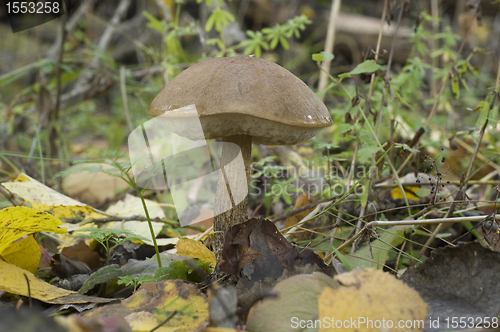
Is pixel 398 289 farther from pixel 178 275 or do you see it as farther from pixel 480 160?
pixel 480 160

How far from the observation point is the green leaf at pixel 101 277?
115cm

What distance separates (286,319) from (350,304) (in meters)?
0.16

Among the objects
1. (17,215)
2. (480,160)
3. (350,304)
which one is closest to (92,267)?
(17,215)

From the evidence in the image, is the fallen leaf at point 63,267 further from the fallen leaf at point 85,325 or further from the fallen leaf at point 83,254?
the fallen leaf at point 85,325

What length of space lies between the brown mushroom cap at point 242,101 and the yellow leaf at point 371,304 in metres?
0.52

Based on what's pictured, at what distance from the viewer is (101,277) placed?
47.0 inches

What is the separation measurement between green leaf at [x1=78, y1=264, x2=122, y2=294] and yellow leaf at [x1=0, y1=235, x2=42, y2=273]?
9.5 inches

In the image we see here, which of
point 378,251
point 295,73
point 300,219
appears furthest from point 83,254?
point 295,73

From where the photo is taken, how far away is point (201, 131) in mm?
1216

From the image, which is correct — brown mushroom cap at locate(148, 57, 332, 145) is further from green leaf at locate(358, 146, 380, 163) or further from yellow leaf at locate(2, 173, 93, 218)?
yellow leaf at locate(2, 173, 93, 218)

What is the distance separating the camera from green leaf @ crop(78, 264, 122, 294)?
3.78ft

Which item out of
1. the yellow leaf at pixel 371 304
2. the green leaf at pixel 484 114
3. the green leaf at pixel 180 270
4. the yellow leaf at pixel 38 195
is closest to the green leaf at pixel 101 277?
the green leaf at pixel 180 270

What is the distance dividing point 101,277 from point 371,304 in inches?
35.6

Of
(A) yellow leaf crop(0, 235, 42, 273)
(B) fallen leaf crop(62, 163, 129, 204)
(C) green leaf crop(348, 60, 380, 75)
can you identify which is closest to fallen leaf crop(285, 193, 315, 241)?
(C) green leaf crop(348, 60, 380, 75)
